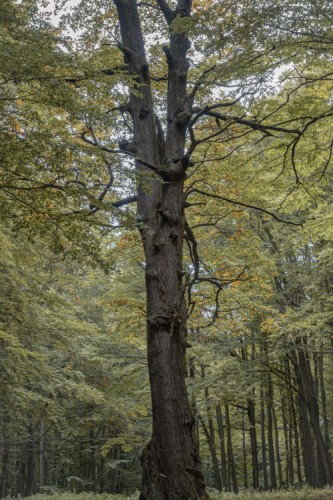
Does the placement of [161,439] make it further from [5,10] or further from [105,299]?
[105,299]

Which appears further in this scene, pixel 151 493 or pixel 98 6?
pixel 98 6

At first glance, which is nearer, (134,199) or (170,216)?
(170,216)

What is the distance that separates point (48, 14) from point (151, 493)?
7486mm

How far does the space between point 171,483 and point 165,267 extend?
7.92ft

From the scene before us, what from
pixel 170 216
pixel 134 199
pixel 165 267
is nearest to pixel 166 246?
pixel 165 267

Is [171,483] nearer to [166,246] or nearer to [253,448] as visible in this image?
[166,246]

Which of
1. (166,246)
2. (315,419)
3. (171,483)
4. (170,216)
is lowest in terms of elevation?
(171,483)

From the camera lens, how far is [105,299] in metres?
11.5

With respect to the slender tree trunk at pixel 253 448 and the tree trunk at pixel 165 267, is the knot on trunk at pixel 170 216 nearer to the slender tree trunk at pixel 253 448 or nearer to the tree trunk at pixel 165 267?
the tree trunk at pixel 165 267

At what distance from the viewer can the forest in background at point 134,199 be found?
16.6 feet

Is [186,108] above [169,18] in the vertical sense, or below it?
below

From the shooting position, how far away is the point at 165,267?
581cm


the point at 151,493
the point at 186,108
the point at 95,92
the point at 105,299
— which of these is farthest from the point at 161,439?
the point at 105,299

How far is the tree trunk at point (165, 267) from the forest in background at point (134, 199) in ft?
0.85
